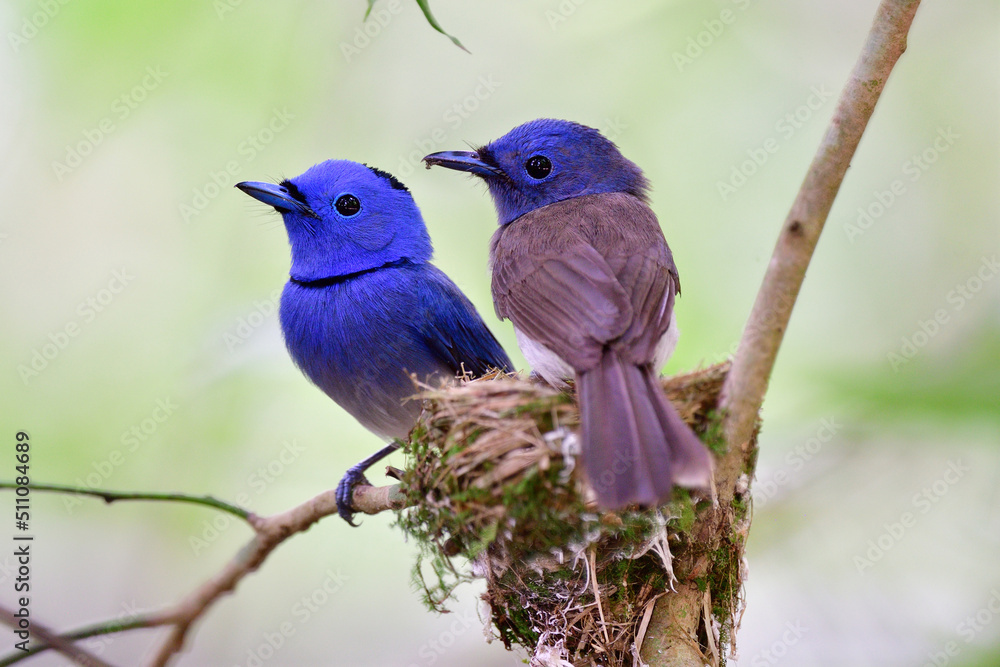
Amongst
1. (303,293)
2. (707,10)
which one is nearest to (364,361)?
(303,293)

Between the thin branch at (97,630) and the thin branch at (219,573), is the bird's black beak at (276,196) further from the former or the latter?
the thin branch at (97,630)

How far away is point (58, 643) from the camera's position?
235 centimetres

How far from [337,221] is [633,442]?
2.18 meters

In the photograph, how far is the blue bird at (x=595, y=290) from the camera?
228 centimetres

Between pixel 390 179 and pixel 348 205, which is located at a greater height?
pixel 390 179

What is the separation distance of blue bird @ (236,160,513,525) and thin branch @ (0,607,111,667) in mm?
1306

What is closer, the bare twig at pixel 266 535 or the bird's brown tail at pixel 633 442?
the bird's brown tail at pixel 633 442

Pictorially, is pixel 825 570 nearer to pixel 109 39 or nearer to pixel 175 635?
pixel 175 635

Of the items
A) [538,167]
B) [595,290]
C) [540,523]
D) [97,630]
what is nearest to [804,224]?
[595,290]

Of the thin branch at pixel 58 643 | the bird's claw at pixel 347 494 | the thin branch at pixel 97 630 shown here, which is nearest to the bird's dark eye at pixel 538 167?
the bird's claw at pixel 347 494

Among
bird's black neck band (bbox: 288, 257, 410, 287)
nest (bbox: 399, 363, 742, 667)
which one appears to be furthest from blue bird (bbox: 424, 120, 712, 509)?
bird's black neck band (bbox: 288, 257, 410, 287)

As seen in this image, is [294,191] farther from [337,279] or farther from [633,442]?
[633,442]

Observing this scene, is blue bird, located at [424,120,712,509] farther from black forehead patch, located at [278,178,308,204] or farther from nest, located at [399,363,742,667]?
black forehead patch, located at [278,178,308,204]

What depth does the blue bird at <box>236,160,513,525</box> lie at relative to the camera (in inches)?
150
